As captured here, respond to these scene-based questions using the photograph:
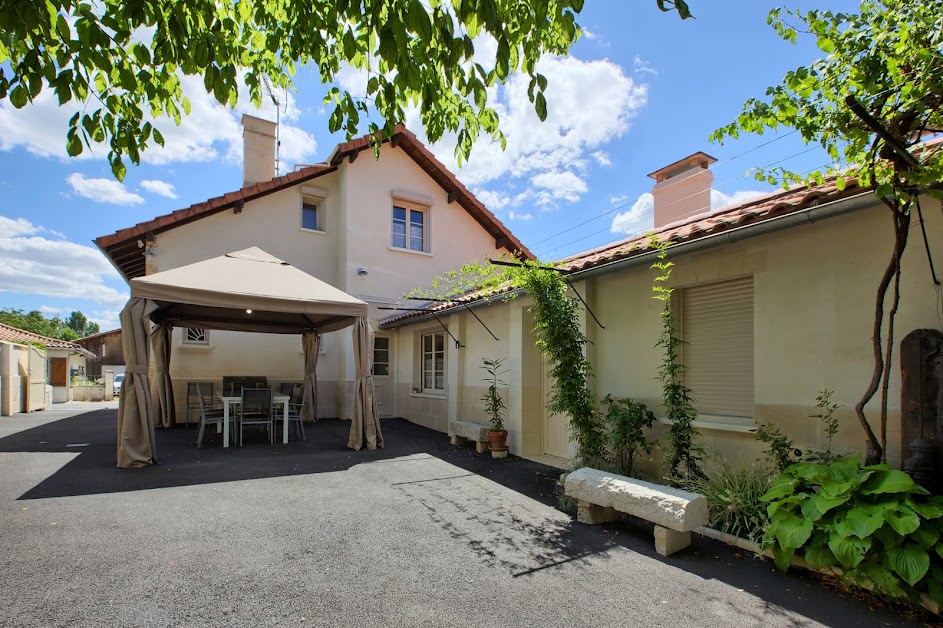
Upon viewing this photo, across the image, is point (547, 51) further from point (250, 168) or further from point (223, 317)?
point (250, 168)

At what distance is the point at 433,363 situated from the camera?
1138 centimetres

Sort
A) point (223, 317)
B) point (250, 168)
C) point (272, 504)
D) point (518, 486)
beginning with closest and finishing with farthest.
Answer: point (272, 504) → point (518, 486) → point (223, 317) → point (250, 168)

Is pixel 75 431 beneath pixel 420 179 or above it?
beneath

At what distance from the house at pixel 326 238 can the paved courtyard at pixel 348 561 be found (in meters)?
5.73

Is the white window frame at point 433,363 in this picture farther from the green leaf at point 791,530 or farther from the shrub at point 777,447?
the green leaf at point 791,530

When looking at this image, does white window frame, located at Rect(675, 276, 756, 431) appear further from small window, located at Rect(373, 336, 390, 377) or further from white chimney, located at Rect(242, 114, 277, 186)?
white chimney, located at Rect(242, 114, 277, 186)

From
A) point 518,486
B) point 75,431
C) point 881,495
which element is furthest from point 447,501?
point 75,431

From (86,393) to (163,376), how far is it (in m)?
13.3

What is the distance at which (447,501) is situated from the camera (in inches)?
206

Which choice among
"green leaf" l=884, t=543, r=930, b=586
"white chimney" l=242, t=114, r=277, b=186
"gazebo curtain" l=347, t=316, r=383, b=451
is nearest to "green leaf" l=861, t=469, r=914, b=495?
"green leaf" l=884, t=543, r=930, b=586

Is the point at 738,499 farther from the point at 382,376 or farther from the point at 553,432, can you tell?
the point at 382,376

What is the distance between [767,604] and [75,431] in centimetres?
1197

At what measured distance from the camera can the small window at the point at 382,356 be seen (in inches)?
511

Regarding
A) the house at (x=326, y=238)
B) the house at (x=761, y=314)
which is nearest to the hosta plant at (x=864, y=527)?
the house at (x=761, y=314)
